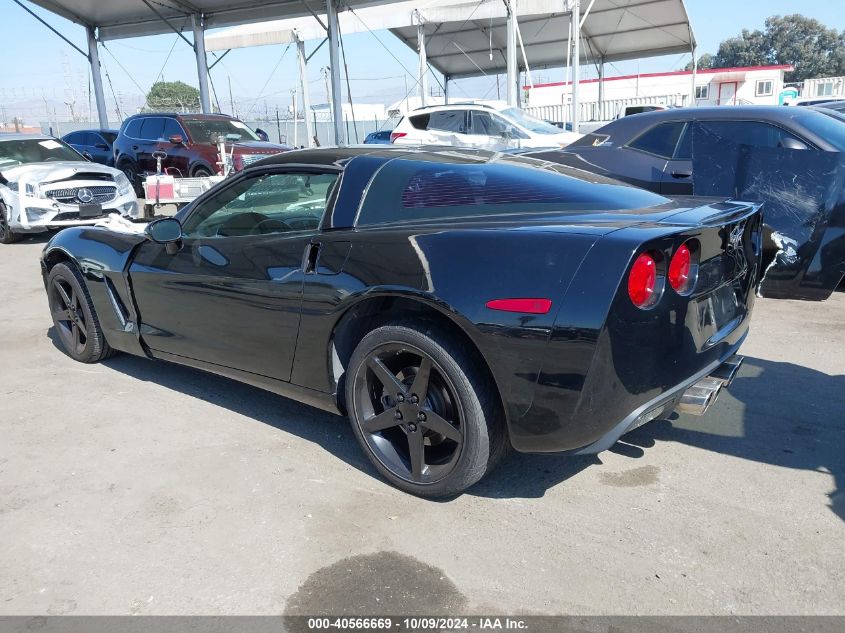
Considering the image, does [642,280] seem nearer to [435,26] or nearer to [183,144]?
[183,144]

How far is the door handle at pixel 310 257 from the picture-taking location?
10.6 feet

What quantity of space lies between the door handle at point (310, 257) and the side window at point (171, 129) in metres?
12.3

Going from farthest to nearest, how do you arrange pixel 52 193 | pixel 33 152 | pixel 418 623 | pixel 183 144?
pixel 183 144
pixel 33 152
pixel 52 193
pixel 418 623

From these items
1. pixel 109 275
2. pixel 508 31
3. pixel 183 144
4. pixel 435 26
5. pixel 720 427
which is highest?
pixel 435 26

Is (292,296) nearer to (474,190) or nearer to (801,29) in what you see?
(474,190)

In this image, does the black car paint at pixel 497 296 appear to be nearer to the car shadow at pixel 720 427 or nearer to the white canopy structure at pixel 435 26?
the car shadow at pixel 720 427

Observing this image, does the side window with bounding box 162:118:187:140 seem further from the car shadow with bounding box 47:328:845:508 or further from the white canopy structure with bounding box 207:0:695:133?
the car shadow with bounding box 47:328:845:508

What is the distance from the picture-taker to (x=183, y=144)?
46.1ft

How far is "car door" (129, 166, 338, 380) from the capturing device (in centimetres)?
337

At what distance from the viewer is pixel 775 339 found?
5145 mm

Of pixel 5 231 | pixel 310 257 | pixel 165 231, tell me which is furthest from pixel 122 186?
pixel 310 257

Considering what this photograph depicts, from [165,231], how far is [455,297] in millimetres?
1955

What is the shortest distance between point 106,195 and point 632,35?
24.0m

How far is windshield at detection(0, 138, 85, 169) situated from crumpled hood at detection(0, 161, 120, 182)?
0.94 ft
